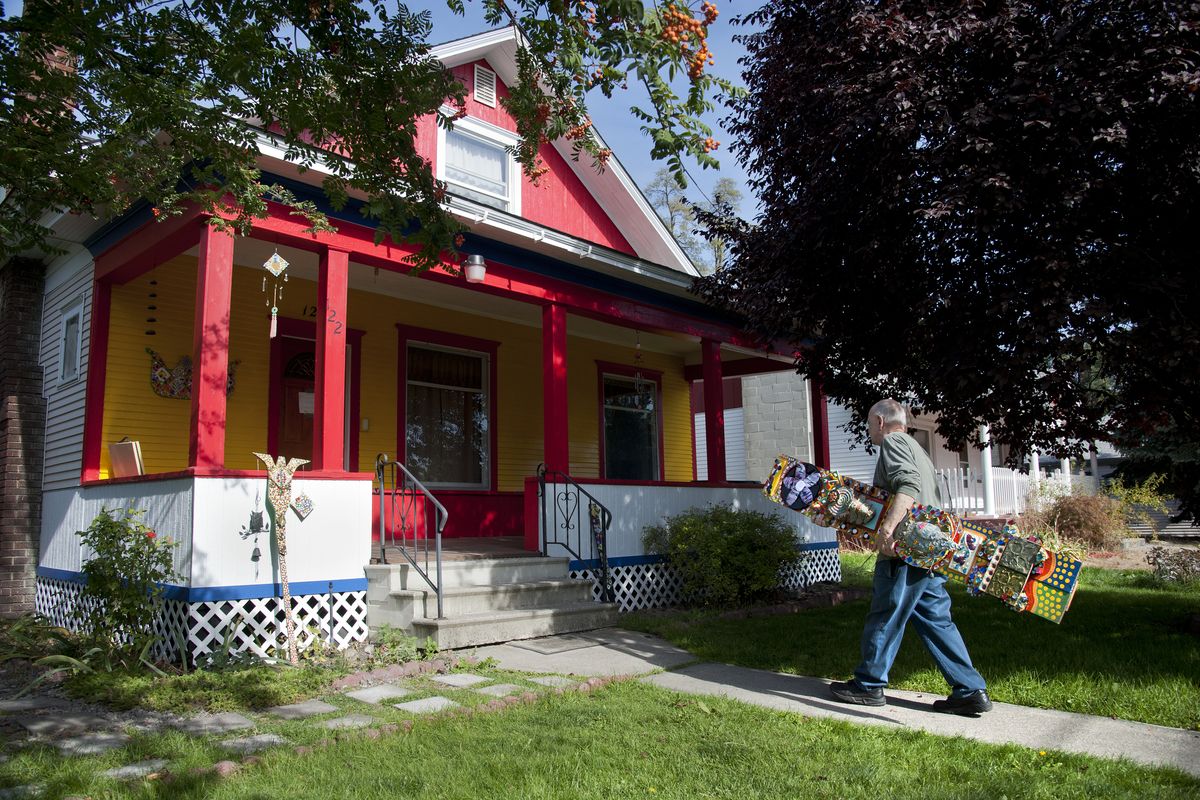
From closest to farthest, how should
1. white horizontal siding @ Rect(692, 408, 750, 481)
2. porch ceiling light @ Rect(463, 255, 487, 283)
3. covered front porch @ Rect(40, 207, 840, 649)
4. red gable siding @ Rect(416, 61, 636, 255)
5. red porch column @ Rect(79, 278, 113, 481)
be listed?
covered front porch @ Rect(40, 207, 840, 649)
red porch column @ Rect(79, 278, 113, 481)
porch ceiling light @ Rect(463, 255, 487, 283)
red gable siding @ Rect(416, 61, 636, 255)
white horizontal siding @ Rect(692, 408, 750, 481)

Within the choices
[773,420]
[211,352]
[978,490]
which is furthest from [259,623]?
[978,490]

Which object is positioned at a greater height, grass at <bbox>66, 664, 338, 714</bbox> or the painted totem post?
the painted totem post

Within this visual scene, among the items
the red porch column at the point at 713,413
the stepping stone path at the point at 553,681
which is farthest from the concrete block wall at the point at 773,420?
the stepping stone path at the point at 553,681

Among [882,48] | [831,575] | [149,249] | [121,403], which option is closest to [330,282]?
[149,249]

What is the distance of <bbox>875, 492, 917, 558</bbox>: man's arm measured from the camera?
4.68 m

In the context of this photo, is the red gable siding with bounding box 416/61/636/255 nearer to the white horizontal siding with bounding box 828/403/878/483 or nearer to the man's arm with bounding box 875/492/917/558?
the man's arm with bounding box 875/492/917/558

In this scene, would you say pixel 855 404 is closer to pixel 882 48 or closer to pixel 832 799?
pixel 882 48

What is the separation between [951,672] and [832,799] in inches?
64.8

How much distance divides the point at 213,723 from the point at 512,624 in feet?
8.73

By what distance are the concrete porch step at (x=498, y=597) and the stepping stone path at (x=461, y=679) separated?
1.09 m

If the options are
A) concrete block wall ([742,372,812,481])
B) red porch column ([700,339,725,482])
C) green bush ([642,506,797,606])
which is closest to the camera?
green bush ([642,506,797,606])

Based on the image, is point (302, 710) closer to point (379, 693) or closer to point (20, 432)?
point (379, 693)

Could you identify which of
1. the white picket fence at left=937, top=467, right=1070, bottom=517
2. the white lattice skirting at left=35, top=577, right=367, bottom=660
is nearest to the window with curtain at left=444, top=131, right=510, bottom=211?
the white lattice skirting at left=35, top=577, right=367, bottom=660

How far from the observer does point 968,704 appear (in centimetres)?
464
